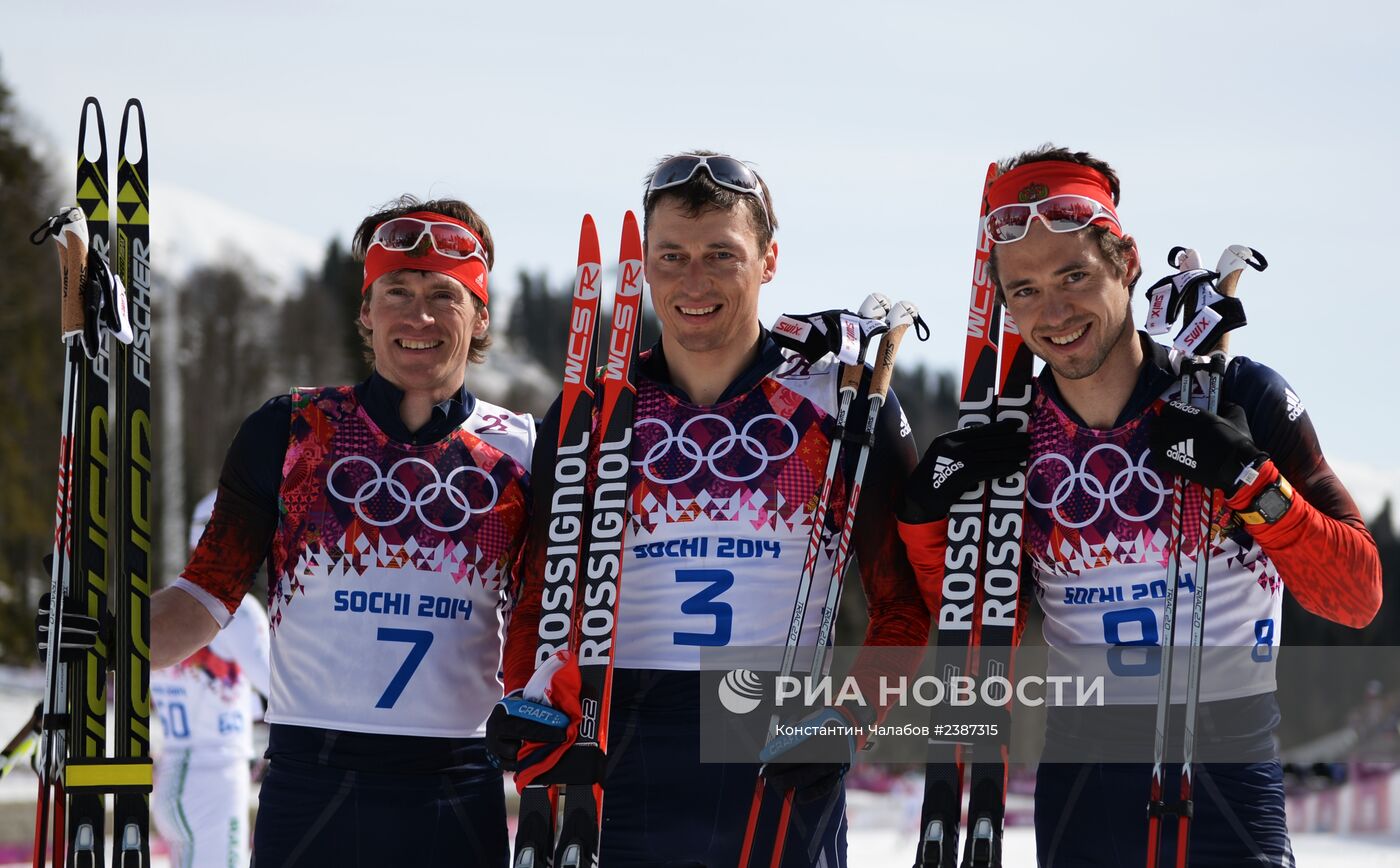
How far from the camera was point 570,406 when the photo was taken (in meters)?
3.61

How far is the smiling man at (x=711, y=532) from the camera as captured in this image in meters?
3.32

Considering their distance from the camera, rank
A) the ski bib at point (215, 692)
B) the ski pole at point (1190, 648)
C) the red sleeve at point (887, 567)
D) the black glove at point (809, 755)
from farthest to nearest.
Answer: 1. the ski bib at point (215, 692)
2. the red sleeve at point (887, 567)
3. the black glove at point (809, 755)
4. the ski pole at point (1190, 648)

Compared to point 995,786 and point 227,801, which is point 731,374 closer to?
point 995,786

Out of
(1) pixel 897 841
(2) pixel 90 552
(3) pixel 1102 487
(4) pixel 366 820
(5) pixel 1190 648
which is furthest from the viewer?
(1) pixel 897 841

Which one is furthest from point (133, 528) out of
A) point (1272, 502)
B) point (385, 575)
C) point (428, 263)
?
point (1272, 502)

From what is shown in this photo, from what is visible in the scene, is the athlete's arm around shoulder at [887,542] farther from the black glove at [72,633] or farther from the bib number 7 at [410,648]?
the black glove at [72,633]

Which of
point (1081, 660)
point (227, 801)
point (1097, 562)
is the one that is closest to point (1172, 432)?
point (1097, 562)

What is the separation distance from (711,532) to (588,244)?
936 mm

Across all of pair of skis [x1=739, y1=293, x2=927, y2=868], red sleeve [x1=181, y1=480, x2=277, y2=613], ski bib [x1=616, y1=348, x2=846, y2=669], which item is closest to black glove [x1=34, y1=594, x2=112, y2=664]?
red sleeve [x1=181, y1=480, x2=277, y2=613]

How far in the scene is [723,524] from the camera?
3.43 metres

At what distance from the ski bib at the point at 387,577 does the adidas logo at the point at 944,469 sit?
1109mm

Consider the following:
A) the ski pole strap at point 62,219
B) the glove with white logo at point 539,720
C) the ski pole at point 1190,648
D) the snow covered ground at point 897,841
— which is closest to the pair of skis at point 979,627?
the ski pole at point 1190,648

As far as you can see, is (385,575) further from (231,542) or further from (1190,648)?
(1190,648)

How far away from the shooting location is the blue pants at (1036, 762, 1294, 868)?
3.16 metres
